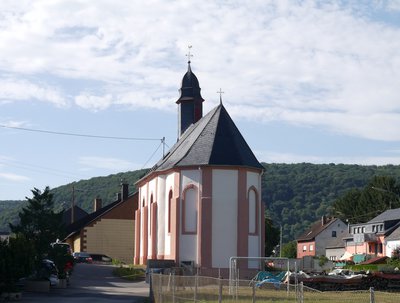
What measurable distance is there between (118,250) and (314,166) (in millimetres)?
118561

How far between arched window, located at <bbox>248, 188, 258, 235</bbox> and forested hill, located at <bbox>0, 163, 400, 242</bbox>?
90.1 metres

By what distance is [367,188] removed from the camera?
4739 inches

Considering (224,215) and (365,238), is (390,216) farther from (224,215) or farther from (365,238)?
(224,215)

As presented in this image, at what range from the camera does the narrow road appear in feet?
105

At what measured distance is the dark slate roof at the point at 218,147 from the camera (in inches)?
2064

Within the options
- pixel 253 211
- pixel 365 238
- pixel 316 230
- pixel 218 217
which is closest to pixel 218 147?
pixel 218 217

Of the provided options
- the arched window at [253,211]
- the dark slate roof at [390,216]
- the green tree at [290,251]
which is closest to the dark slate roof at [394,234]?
the dark slate roof at [390,216]

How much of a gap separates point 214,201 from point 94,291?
52.1 feet

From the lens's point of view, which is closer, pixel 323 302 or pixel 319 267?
pixel 323 302

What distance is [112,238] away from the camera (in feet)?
254

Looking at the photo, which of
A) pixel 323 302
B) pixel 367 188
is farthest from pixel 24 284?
pixel 367 188

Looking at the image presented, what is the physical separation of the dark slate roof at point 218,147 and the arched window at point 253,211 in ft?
6.26

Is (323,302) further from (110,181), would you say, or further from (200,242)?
(110,181)

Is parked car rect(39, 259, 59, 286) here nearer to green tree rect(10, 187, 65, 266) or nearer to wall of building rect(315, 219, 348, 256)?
green tree rect(10, 187, 65, 266)
